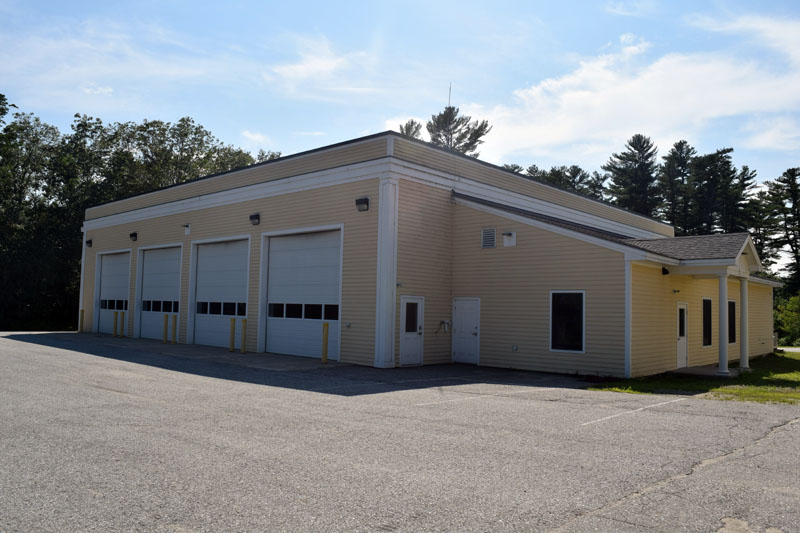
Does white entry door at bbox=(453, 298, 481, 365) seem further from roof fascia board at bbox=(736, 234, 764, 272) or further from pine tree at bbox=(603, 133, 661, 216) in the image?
pine tree at bbox=(603, 133, 661, 216)

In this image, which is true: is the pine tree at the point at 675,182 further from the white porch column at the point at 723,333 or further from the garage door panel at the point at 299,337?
the garage door panel at the point at 299,337

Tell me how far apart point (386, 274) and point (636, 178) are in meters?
43.6

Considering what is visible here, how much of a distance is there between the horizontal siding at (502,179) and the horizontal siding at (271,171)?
1054 mm

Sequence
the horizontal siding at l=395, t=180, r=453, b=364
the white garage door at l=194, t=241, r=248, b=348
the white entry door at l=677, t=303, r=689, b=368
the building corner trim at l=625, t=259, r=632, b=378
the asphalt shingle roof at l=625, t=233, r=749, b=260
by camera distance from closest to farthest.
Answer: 1. the building corner trim at l=625, t=259, r=632, b=378
2. the asphalt shingle roof at l=625, t=233, r=749, b=260
3. the horizontal siding at l=395, t=180, r=453, b=364
4. the white entry door at l=677, t=303, r=689, b=368
5. the white garage door at l=194, t=241, r=248, b=348

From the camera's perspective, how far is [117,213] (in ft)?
91.7

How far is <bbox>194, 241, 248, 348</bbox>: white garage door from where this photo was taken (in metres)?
20.3

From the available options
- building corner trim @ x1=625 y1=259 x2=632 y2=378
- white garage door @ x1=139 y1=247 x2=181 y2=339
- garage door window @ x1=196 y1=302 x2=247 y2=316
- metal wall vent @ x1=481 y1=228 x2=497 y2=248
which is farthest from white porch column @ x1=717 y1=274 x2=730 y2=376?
white garage door @ x1=139 y1=247 x2=181 y2=339

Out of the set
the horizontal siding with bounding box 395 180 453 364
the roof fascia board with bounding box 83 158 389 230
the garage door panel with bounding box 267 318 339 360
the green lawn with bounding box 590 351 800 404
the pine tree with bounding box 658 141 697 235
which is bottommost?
the green lawn with bounding box 590 351 800 404

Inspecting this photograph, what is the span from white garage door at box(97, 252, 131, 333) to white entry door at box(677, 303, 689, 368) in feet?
72.3

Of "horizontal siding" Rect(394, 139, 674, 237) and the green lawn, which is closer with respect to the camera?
the green lawn

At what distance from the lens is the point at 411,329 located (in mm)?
16328

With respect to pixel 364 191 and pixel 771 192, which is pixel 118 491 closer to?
pixel 364 191

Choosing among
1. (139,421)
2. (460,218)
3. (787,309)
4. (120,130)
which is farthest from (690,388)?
(120,130)

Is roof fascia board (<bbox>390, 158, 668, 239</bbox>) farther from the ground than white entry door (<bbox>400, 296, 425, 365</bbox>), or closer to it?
farther from the ground
